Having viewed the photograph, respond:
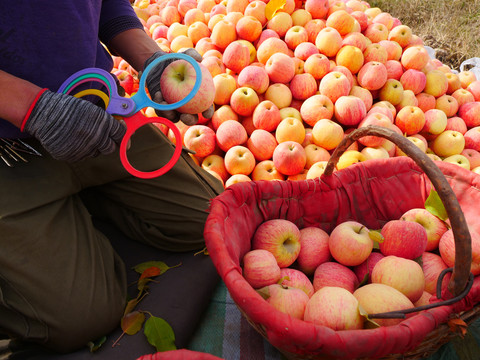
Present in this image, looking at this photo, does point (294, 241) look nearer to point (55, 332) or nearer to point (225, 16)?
point (55, 332)

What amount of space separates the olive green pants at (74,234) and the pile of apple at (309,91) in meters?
0.48

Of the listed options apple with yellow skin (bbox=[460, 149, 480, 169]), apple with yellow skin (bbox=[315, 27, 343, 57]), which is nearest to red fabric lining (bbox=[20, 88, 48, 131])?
apple with yellow skin (bbox=[315, 27, 343, 57])

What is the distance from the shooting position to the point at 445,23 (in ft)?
15.8

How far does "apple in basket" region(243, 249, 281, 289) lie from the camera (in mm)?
1161

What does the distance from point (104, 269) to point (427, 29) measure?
5.28 meters

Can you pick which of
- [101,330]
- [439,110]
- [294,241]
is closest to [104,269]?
[101,330]

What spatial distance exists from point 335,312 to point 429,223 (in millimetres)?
697

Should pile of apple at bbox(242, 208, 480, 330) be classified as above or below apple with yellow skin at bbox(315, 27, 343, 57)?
below

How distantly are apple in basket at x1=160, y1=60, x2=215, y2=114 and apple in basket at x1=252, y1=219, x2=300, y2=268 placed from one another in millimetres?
570

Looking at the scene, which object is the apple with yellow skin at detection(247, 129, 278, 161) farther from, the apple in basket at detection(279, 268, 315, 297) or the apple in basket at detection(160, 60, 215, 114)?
the apple in basket at detection(279, 268, 315, 297)

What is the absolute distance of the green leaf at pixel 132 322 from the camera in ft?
4.32

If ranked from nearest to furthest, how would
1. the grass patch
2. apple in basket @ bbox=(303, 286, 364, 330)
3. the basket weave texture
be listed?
the basket weave texture → apple in basket @ bbox=(303, 286, 364, 330) → the grass patch

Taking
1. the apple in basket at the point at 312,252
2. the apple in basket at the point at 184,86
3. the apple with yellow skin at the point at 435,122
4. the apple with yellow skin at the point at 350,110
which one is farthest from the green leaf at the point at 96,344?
the apple with yellow skin at the point at 435,122

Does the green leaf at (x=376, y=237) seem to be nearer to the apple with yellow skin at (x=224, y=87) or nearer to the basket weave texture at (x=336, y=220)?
the basket weave texture at (x=336, y=220)
